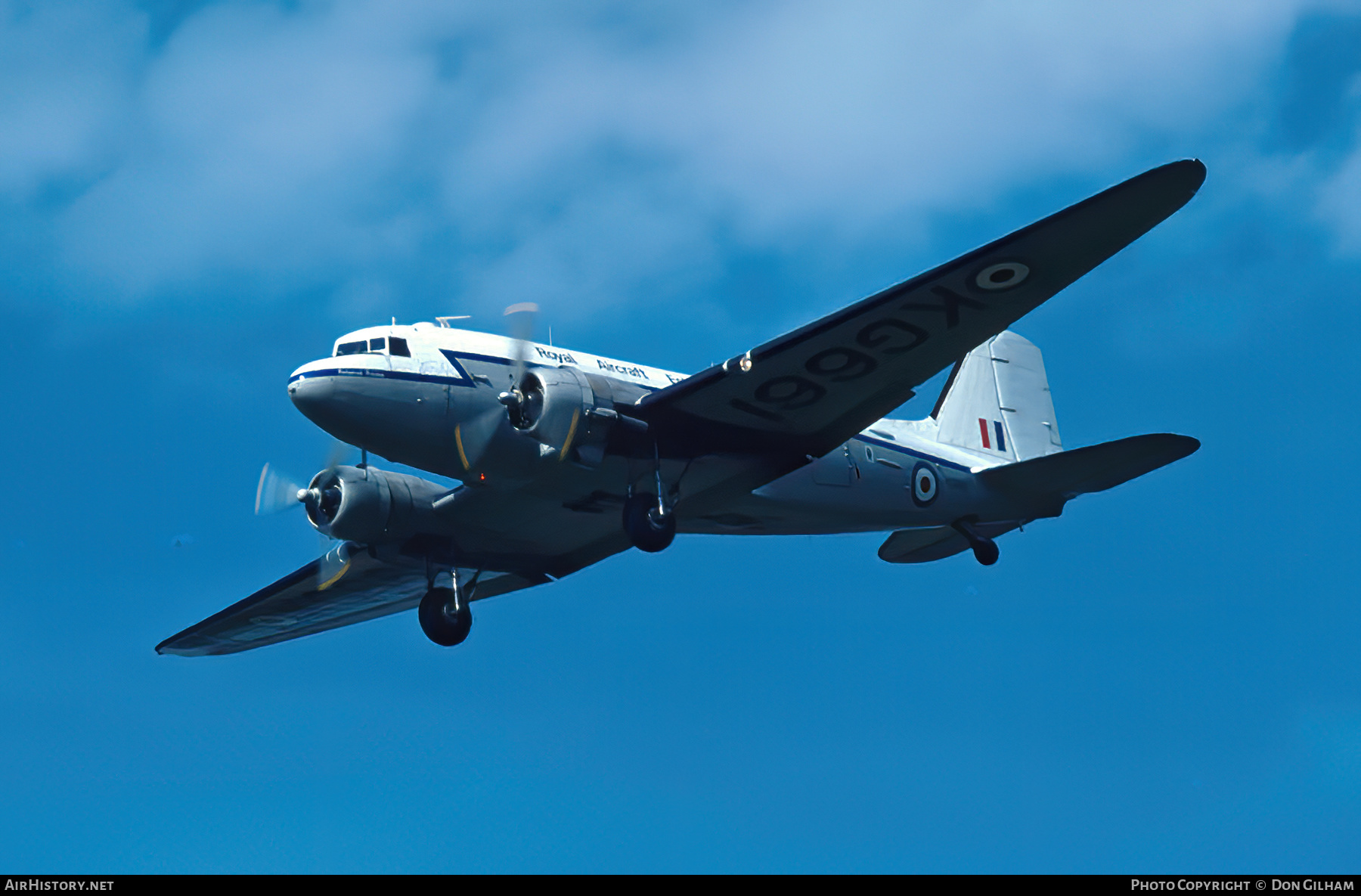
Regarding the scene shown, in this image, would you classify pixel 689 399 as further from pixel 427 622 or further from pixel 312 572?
pixel 312 572

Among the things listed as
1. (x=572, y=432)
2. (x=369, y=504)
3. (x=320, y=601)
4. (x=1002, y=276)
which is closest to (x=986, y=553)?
(x=1002, y=276)

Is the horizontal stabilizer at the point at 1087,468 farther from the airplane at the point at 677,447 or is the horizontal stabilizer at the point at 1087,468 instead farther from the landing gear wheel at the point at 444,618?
the landing gear wheel at the point at 444,618

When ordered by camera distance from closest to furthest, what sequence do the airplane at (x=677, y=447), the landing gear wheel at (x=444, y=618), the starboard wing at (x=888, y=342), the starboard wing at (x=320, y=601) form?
the starboard wing at (x=888, y=342) → the airplane at (x=677, y=447) → the landing gear wheel at (x=444, y=618) → the starboard wing at (x=320, y=601)

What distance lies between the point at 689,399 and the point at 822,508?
3926 millimetres

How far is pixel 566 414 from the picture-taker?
2028 cm

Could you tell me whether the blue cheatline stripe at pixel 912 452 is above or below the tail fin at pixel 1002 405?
below

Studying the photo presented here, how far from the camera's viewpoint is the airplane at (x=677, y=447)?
65.3 ft

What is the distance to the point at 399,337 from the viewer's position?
20.8 metres

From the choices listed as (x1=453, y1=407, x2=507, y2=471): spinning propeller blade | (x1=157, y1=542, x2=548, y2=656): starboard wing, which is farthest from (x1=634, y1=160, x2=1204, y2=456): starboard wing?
(x1=157, y1=542, x2=548, y2=656): starboard wing

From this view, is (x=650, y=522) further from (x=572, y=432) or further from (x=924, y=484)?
(x=924, y=484)

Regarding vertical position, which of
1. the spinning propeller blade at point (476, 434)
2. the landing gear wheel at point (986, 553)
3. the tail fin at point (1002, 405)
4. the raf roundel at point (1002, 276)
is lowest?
the landing gear wheel at point (986, 553)

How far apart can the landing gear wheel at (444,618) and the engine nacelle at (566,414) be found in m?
5.18

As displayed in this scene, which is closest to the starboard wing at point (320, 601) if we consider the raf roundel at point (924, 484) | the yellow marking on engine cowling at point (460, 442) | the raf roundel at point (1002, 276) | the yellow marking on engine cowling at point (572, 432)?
the yellow marking on engine cowling at point (460, 442)
